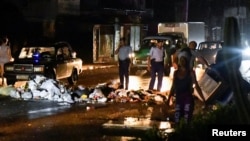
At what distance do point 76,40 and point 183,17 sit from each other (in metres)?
22.1

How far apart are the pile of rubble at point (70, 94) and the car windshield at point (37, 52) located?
269 centimetres

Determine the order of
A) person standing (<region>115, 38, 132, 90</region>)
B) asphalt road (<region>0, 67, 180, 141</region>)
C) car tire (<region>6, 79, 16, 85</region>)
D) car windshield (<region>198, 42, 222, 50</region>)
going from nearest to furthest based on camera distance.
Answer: asphalt road (<region>0, 67, 180, 141</region>)
person standing (<region>115, 38, 132, 90</region>)
car tire (<region>6, 79, 16, 85</region>)
car windshield (<region>198, 42, 222, 50</region>)

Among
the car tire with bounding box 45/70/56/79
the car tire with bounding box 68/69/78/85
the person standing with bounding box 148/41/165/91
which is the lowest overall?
the car tire with bounding box 68/69/78/85

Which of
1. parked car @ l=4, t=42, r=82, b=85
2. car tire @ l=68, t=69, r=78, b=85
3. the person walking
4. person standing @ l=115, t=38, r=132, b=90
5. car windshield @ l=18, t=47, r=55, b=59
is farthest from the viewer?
car tire @ l=68, t=69, r=78, b=85

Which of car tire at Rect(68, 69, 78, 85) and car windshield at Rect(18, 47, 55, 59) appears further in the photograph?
car tire at Rect(68, 69, 78, 85)

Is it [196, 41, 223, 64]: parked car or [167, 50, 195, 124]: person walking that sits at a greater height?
[167, 50, 195, 124]: person walking

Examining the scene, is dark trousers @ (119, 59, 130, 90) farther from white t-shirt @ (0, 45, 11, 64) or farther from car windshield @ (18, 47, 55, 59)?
white t-shirt @ (0, 45, 11, 64)

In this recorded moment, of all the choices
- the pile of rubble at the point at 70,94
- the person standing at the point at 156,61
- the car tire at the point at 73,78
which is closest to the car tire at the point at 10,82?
the pile of rubble at the point at 70,94

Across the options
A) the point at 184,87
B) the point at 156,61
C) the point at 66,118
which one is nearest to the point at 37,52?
the point at 156,61

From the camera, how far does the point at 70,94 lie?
56.1 feet

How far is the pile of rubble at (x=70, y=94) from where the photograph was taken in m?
17.0

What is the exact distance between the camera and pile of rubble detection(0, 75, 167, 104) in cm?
1695

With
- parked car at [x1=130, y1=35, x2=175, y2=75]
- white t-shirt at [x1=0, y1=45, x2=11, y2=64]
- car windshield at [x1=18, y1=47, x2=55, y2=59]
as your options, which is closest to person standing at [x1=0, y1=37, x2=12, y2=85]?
white t-shirt at [x1=0, y1=45, x2=11, y2=64]

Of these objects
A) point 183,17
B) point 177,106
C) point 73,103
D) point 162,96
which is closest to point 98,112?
point 73,103
